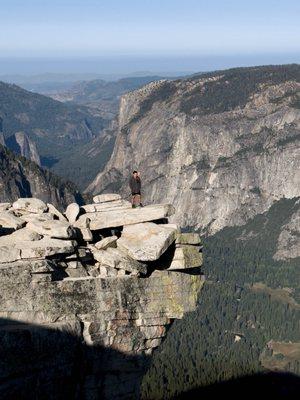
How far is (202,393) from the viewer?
140 metres

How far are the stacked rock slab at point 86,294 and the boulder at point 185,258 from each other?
0.07 meters

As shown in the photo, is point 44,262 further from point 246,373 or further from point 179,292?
point 246,373

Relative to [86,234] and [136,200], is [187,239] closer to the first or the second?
[86,234]

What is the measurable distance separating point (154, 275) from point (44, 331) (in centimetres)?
949

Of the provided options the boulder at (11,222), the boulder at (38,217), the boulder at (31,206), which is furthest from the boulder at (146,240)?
the boulder at (11,222)

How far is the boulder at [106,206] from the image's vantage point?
5088 centimetres

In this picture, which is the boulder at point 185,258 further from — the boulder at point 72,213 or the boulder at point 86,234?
the boulder at point 72,213

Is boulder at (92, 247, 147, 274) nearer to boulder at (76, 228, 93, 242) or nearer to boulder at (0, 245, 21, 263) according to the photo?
boulder at (76, 228, 93, 242)

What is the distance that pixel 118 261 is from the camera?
147ft

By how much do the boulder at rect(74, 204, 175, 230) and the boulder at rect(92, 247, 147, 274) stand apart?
280 centimetres

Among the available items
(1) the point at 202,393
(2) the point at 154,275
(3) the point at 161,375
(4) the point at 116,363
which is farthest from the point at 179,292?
(3) the point at 161,375

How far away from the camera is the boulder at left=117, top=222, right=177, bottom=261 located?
4478 cm

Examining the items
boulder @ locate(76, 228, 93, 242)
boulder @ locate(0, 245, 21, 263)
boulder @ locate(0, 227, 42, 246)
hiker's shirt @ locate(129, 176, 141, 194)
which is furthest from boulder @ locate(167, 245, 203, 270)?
boulder @ locate(0, 245, 21, 263)

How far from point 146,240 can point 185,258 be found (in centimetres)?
319
